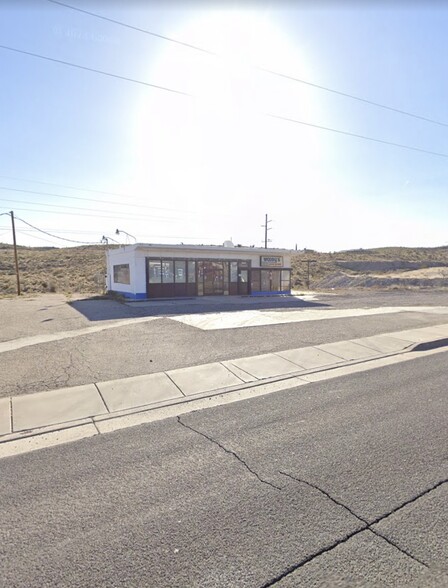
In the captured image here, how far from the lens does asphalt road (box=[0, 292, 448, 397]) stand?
20.7 feet

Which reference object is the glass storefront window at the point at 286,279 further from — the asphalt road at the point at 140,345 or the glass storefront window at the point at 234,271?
Answer: the asphalt road at the point at 140,345

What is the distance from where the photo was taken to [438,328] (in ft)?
35.4

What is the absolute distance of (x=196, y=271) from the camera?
22859 millimetres

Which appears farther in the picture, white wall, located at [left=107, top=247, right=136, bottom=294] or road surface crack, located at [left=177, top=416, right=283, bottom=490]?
white wall, located at [left=107, top=247, right=136, bottom=294]

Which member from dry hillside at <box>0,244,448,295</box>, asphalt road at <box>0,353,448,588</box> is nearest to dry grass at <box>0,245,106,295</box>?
dry hillside at <box>0,244,448,295</box>

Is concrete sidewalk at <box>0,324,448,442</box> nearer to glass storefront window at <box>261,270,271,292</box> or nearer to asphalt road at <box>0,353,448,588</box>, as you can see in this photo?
asphalt road at <box>0,353,448,588</box>

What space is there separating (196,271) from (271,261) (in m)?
6.43

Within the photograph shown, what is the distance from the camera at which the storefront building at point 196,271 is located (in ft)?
69.3

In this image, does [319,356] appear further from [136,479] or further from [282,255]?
[282,255]

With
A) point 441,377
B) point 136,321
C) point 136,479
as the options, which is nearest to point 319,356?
point 441,377

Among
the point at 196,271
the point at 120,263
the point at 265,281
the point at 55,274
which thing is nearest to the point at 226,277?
the point at 196,271

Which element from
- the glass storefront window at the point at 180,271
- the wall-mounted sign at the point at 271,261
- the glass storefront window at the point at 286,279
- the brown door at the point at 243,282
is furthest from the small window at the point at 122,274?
the glass storefront window at the point at 286,279

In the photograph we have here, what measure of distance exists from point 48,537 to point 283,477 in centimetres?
197

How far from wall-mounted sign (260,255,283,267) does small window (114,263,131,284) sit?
9.91 metres
